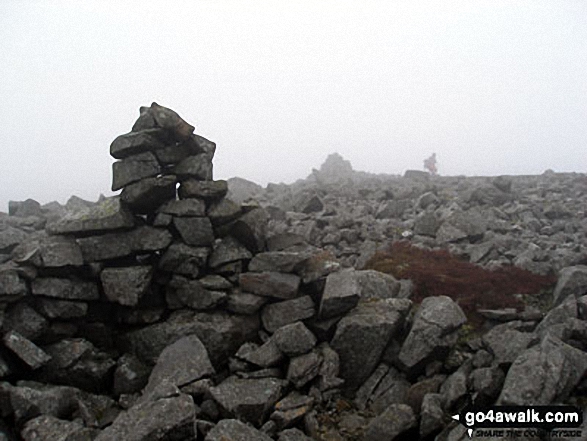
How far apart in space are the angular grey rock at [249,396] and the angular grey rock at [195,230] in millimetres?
5508

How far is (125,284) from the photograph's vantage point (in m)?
15.0

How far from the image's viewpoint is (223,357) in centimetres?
1466

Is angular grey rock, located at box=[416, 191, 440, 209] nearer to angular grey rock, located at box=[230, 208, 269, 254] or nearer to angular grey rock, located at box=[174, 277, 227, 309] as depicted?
angular grey rock, located at box=[230, 208, 269, 254]

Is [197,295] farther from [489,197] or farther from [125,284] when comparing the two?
[489,197]

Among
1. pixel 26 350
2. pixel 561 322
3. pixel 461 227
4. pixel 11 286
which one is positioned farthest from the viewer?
pixel 461 227

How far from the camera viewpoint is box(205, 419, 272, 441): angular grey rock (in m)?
9.98

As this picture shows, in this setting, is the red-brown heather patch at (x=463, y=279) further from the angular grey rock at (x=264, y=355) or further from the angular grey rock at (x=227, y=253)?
the angular grey rock at (x=227, y=253)

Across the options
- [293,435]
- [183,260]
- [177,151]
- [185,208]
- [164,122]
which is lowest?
[293,435]

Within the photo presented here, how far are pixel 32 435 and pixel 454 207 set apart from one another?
25508 mm

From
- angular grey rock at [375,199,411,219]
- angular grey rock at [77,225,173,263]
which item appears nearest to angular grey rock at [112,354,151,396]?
angular grey rock at [77,225,173,263]

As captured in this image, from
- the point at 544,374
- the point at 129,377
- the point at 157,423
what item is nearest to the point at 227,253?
the point at 129,377

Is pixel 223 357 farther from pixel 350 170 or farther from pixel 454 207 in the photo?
pixel 350 170

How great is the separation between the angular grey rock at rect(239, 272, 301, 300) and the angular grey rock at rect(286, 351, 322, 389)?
2512 millimetres

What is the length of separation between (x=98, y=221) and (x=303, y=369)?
9.40 meters
